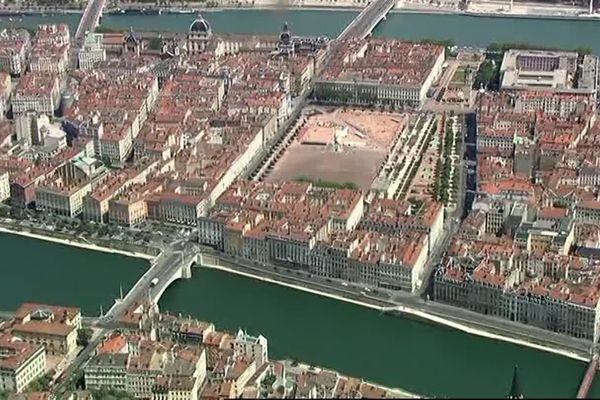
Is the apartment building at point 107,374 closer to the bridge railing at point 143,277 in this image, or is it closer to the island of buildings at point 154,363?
the island of buildings at point 154,363

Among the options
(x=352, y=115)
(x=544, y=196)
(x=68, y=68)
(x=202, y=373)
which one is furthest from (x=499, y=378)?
(x=68, y=68)

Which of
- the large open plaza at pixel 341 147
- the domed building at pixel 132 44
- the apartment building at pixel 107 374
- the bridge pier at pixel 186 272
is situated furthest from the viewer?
the domed building at pixel 132 44

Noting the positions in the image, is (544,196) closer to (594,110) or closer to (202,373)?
(594,110)

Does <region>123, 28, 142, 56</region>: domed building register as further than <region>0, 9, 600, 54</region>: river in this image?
No

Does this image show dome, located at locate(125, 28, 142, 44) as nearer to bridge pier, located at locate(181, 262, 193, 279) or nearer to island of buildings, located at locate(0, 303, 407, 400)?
bridge pier, located at locate(181, 262, 193, 279)

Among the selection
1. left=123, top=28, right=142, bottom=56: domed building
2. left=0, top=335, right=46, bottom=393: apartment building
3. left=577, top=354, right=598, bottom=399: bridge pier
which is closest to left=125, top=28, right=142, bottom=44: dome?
left=123, top=28, right=142, bottom=56: domed building

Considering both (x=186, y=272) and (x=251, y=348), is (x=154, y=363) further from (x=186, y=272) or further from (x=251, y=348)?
(x=186, y=272)

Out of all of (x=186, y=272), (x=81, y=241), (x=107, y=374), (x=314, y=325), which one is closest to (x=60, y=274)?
(x=81, y=241)

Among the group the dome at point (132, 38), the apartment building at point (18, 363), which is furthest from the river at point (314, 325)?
the dome at point (132, 38)
